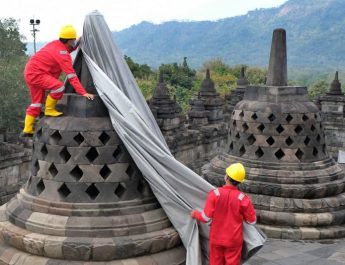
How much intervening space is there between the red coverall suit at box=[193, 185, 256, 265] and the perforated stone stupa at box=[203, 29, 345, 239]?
308 cm

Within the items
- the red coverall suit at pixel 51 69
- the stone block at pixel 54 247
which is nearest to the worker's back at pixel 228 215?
the stone block at pixel 54 247

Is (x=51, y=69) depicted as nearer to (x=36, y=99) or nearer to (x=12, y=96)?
(x=36, y=99)

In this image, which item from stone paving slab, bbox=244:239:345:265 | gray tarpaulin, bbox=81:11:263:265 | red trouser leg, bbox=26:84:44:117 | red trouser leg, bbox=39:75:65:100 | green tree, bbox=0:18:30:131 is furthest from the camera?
green tree, bbox=0:18:30:131

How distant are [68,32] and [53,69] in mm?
413

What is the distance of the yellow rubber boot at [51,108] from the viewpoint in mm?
5227

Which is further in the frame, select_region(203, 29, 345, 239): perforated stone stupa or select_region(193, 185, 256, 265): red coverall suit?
select_region(203, 29, 345, 239): perforated stone stupa

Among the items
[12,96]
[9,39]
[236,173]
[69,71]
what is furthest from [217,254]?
[9,39]

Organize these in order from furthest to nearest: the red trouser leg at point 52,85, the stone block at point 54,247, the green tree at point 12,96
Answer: the green tree at point 12,96, the red trouser leg at point 52,85, the stone block at point 54,247

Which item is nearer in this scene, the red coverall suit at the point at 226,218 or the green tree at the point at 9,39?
the red coverall suit at the point at 226,218

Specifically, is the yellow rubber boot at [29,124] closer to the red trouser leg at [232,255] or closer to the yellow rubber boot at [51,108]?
the yellow rubber boot at [51,108]

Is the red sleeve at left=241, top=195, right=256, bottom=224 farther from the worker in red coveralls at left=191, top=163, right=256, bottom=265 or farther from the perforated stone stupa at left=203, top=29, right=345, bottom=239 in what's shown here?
the perforated stone stupa at left=203, top=29, right=345, bottom=239

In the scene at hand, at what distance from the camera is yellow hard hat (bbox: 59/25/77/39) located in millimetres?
5211

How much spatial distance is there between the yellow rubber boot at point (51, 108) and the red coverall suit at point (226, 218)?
1.77 metres

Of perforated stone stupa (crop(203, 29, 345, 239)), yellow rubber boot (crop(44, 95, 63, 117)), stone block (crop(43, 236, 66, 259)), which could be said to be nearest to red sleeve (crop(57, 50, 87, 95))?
yellow rubber boot (crop(44, 95, 63, 117))
